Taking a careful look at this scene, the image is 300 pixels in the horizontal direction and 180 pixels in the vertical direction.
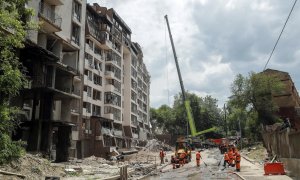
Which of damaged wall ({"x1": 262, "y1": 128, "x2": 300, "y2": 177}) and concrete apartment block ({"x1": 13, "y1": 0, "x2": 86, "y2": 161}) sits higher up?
concrete apartment block ({"x1": 13, "y1": 0, "x2": 86, "y2": 161})

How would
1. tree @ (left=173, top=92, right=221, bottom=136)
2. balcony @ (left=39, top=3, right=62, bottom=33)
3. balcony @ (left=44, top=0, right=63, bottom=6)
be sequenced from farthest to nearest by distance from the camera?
tree @ (left=173, top=92, right=221, bottom=136), balcony @ (left=44, top=0, right=63, bottom=6), balcony @ (left=39, top=3, right=62, bottom=33)

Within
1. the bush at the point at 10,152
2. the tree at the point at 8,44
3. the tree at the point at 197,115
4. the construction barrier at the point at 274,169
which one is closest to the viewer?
the tree at the point at 8,44

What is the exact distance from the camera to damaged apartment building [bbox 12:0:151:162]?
29641 millimetres

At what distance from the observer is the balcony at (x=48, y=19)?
30466 mm

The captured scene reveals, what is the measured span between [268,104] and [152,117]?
6487 cm

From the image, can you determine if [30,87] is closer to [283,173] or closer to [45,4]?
[45,4]

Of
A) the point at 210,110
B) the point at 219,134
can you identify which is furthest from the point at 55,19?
the point at 210,110

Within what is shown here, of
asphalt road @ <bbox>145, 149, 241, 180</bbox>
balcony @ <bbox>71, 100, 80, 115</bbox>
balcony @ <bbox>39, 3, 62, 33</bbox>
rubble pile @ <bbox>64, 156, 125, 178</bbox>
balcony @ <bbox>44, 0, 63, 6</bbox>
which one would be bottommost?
asphalt road @ <bbox>145, 149, 241, 180</bbox>

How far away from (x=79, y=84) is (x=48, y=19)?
661 inches

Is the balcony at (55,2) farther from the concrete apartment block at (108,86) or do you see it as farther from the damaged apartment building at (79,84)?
the concrete apartment block at (108,86)

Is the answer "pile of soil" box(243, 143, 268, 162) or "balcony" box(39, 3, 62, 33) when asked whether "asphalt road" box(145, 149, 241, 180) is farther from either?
"balcony" box(39, 3, 62, 33)

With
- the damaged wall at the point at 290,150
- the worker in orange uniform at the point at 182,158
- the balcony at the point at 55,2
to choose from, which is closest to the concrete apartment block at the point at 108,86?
the worker in orange uniform at the point at 182,158

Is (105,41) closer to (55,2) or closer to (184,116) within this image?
(55,2)

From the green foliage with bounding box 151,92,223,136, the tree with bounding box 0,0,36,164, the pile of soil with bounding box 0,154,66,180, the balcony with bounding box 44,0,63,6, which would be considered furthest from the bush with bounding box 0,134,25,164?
the green foliage with bounding box 151,92,223,136
